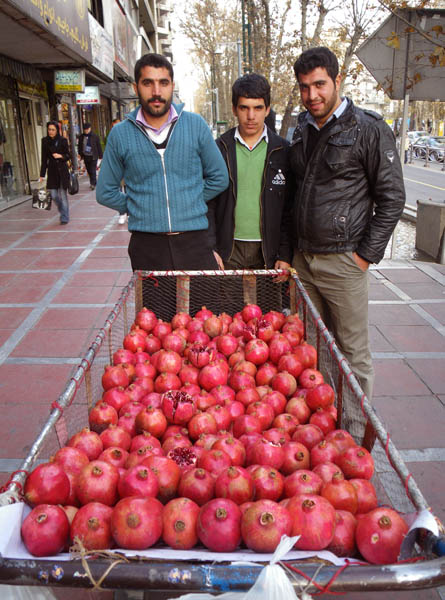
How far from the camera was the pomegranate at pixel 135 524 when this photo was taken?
4.43ft

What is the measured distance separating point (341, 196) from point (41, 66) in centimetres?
1453

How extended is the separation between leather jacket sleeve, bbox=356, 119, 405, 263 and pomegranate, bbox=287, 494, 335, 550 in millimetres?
1912

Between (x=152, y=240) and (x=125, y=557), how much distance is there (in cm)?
247

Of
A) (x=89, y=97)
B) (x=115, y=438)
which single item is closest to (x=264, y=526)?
(x=115, y=438)

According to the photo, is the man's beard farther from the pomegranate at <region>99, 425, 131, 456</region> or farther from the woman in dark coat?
the woman in dark coat

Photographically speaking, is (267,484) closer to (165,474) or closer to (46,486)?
(165,474)

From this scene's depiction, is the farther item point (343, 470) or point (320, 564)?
point (343, 470)

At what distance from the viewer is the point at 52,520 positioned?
4.50ft

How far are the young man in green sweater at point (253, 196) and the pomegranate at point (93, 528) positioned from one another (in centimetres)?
226

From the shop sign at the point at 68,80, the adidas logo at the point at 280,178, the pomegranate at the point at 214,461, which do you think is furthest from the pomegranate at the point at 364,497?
the shop sign at the point at 68,80

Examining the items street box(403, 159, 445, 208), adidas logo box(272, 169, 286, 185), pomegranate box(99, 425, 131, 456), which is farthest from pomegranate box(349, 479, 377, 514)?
street box(403, 159, 445, 208)

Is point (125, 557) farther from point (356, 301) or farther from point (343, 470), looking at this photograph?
point (356, 301)

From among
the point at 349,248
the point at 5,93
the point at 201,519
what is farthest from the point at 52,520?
the point at 5,93

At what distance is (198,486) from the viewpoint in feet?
5.10
